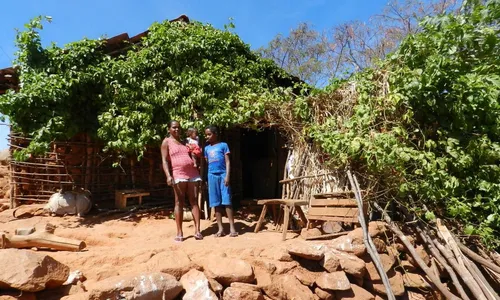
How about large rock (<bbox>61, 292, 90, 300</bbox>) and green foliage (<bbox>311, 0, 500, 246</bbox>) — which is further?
green foliage (<bbox>311, 0, 500, 246</bbox>)

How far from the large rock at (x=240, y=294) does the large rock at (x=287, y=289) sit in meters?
0.18

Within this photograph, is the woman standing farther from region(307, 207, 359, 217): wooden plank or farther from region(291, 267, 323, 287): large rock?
region(307, 207, 359, 217): wooden plank

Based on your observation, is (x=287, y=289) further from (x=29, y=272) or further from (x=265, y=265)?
(x=29, y=272)

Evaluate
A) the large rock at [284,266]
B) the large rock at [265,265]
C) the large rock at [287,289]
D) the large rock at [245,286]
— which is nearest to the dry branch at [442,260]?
the large rock at [287,289]

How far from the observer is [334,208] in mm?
4328

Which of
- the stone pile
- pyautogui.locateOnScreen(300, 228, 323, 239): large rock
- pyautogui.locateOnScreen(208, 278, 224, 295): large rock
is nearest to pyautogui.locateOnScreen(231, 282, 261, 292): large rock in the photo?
the stone pile

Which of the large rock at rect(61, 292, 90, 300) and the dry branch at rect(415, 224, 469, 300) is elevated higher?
the large rock at rect(61, 292, 90, 300)

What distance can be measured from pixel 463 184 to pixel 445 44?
67.7 inches

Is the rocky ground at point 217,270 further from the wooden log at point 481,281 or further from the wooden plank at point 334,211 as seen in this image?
the wooden log at point 481,281

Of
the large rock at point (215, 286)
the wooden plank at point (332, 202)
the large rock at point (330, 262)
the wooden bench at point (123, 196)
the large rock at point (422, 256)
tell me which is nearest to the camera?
the large rock at point (215, 286)

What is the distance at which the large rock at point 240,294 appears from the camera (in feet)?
9.59

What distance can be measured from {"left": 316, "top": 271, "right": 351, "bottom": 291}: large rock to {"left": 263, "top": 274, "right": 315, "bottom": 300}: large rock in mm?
152

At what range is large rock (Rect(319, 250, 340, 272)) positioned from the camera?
3435mm

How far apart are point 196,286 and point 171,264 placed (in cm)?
32
